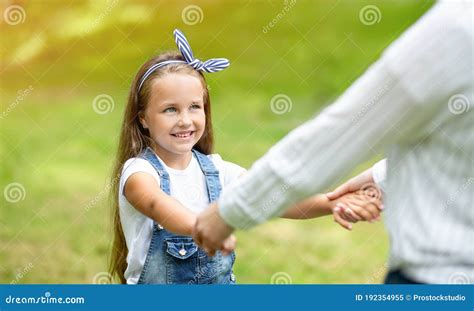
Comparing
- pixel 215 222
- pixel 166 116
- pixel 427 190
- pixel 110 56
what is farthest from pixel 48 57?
pixel 427 190

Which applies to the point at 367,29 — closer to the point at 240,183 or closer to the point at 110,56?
the point at 110,56

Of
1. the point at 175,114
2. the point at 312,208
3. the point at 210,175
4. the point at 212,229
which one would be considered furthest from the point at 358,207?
the point at 212,229

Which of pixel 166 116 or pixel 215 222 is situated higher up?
pixel 166 116

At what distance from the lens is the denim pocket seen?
2.61 metres

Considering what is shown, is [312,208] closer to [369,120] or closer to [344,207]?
[344,207]

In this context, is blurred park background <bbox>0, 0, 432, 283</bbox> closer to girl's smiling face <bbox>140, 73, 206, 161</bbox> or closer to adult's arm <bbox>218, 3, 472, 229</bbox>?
girl's smiling face <bbox>140, 73, 206, 161</bbox>

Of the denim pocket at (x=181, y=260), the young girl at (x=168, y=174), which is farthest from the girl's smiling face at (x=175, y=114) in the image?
the denim pocket at (x=181, y=260)

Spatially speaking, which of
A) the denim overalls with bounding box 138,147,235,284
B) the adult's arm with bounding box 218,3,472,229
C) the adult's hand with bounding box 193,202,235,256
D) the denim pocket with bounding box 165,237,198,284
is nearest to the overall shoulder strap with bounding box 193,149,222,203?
the denim overalls with bounding box 138,147,235,284

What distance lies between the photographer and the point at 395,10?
3.13m

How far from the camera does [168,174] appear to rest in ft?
8.71

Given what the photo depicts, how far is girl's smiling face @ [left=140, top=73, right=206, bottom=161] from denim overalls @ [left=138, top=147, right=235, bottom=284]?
65 mm

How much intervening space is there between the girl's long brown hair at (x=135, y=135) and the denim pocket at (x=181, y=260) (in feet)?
0.78

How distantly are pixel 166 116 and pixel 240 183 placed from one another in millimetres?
1019

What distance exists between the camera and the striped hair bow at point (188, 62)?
2.77m
